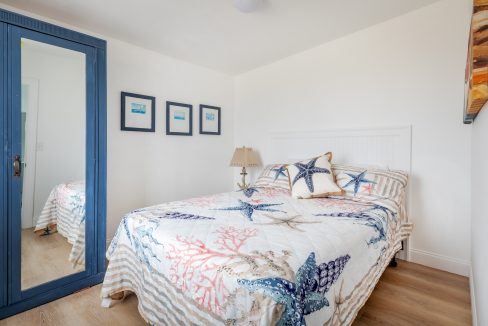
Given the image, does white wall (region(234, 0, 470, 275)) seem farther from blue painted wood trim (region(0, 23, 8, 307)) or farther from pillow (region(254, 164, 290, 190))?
blue painted wood trim (region(0, 23, 8, 307))

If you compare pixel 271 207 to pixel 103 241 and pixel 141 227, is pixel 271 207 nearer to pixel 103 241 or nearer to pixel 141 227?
pixel 141 227

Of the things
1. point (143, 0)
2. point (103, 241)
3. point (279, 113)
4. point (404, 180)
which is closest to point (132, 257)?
point (103, 241)

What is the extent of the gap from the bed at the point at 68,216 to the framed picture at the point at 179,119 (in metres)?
1.32

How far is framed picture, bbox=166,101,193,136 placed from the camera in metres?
3.04

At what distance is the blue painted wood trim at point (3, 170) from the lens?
1575 mm

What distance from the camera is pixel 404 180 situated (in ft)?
7.04

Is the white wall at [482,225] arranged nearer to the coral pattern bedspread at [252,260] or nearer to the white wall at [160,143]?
the coral pattern bedspread at [252,260]

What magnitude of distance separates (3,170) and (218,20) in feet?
6.64

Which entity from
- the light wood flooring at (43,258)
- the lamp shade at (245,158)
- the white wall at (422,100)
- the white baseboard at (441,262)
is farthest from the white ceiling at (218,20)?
the white baseboard at (441,262)

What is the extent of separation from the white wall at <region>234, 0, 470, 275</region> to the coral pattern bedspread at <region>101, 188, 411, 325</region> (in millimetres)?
522

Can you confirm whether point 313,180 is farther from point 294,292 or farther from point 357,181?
point 294,292

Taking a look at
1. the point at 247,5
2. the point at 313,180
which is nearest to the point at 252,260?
the point at 313,180

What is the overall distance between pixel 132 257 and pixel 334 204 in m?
1.53

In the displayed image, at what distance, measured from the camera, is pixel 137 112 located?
2750 millimetres
